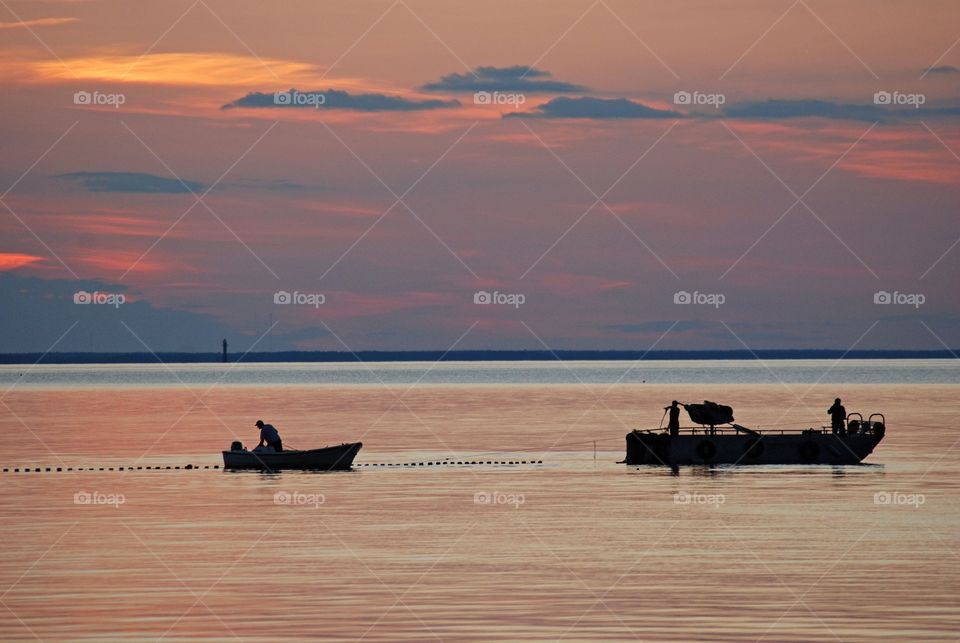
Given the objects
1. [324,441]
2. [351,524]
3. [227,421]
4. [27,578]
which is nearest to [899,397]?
[227,421]

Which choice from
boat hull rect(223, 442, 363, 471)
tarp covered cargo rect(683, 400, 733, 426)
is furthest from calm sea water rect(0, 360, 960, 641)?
tarp covered cargo rect(683, 400, 733, 426)

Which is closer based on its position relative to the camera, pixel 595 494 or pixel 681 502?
pixel 681 502

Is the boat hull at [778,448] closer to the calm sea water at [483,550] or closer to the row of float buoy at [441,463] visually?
the calm sea water at [483,550]

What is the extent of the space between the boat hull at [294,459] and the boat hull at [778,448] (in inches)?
528

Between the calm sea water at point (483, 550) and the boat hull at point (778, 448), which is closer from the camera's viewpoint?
the calm sea water at point (483, 550)

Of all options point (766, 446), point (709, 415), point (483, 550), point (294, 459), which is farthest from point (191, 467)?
point (483, 550)

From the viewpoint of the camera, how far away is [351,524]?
46344mm

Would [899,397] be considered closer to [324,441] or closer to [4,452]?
[324,441]

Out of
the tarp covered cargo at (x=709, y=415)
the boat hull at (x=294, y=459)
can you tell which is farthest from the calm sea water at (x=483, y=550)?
the tarp covered cargo at (x=709, y=415)

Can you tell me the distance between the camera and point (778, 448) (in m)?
69.1

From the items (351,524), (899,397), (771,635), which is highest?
(899,397)

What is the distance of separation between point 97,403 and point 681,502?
123 m

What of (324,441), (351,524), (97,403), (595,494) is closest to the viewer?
(351,524)

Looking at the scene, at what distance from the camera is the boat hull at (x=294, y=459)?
66500 millimetres
